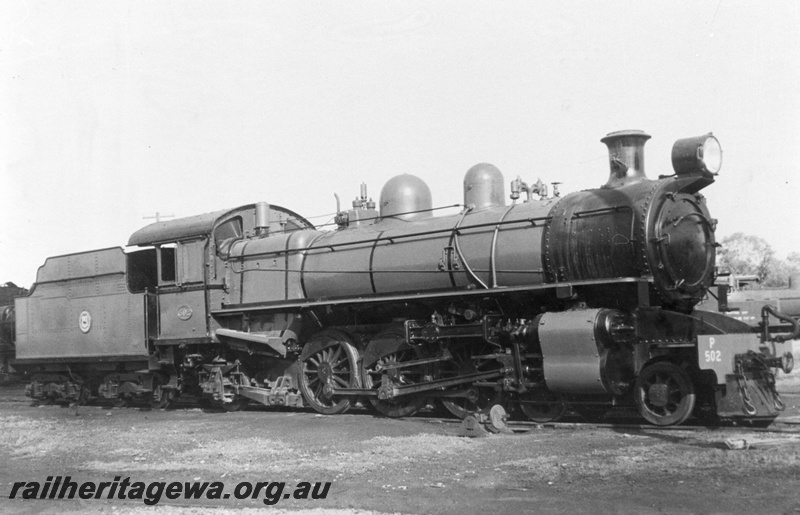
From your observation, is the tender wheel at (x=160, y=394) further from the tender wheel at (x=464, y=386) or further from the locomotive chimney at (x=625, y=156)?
the locomotive chimney at (x=625, y=156)

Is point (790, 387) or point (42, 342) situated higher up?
point (42, 342)

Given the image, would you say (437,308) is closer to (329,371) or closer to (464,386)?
(464,386)

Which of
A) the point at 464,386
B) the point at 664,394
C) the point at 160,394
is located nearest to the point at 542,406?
the point at 464,386

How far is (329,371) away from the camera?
39.7 ft

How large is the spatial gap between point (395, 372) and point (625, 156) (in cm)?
432

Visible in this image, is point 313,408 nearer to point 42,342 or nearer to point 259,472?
point 259,472

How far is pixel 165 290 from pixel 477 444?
750 cm

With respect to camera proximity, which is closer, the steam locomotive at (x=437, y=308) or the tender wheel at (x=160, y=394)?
the steam locomotive at (x=437, y=308)

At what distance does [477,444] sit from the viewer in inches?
344

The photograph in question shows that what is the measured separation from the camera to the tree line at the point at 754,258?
171 feet

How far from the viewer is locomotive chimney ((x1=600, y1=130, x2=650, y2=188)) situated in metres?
10.1

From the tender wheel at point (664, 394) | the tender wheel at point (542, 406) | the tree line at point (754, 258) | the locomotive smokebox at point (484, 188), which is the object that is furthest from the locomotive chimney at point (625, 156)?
the tree line at point (754, 258)

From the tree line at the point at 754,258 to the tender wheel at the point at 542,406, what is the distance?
45176mm

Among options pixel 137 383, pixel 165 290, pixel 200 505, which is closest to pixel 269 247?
pixel 165 290
